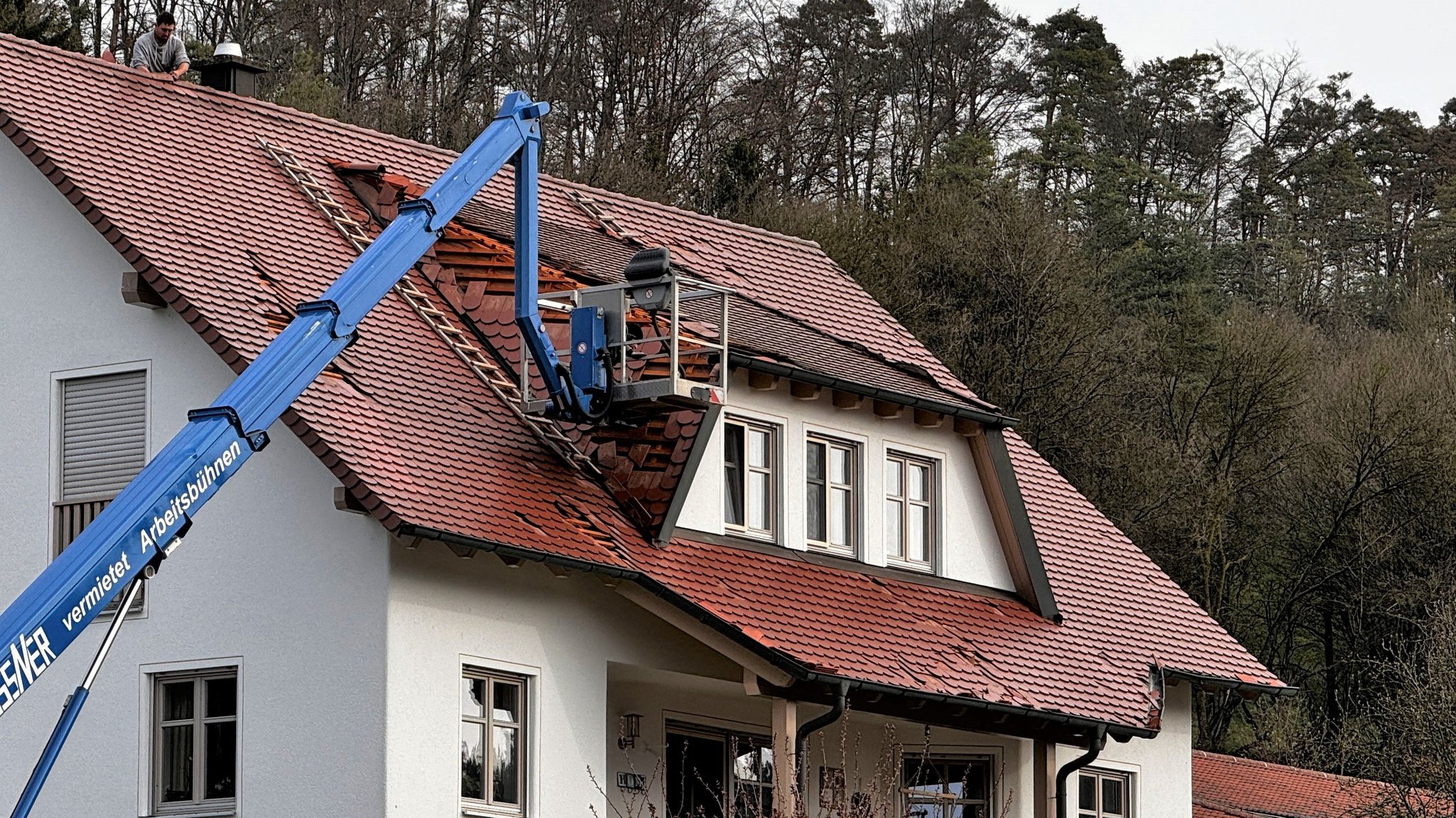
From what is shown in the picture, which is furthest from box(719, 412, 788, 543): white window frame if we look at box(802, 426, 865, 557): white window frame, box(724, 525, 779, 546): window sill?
box(802, 426, 865, 557): white window frame

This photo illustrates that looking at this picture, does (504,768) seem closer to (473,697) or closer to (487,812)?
(487,812)

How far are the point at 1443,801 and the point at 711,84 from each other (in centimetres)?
2582

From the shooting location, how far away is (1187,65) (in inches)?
2982

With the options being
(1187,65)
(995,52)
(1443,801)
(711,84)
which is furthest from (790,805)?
(1187,65)

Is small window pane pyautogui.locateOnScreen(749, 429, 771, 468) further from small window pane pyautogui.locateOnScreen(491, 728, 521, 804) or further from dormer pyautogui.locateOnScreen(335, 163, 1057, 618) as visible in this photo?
small window pane pyautogui.locateOnScreen(491, 728, 521, 804)

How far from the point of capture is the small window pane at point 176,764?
23031 millimetres

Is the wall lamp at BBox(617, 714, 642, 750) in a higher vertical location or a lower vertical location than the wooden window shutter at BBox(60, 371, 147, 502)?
lower

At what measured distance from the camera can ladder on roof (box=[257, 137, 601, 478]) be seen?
83.6ft

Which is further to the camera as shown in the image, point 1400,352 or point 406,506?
point 1400,352

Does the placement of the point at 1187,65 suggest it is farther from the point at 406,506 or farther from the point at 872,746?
the point at 406,506

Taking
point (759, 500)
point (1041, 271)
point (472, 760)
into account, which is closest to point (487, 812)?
point (472, 760)

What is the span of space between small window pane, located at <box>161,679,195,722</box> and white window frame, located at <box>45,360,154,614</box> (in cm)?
86

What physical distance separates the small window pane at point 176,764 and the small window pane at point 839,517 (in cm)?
754

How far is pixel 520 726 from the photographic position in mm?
23812
